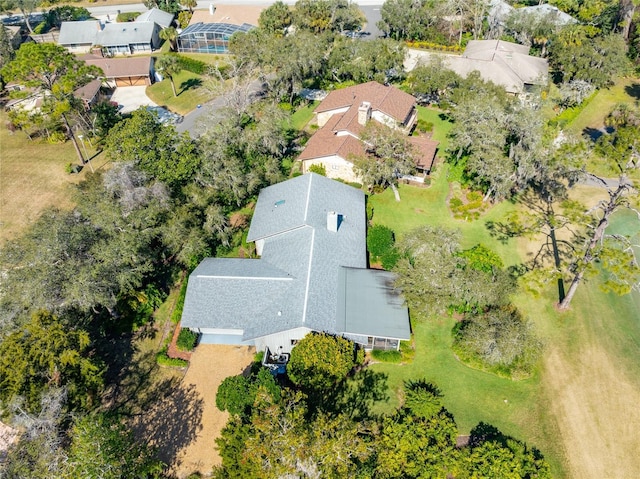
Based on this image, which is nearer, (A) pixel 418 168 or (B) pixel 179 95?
(A) pixel 418 168

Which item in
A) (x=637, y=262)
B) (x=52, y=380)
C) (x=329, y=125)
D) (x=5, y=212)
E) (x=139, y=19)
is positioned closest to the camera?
(x=52, y=380)

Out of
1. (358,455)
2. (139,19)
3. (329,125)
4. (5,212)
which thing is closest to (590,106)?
(329,125)

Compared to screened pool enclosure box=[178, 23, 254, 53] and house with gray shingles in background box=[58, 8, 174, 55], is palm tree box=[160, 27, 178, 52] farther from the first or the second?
house with gray shingles in background box=[58, 8, 174, 55]

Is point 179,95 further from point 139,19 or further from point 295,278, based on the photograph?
point 295,278

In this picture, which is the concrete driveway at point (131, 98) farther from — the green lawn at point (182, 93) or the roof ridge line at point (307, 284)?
the roof ridge line at point (307, 284)

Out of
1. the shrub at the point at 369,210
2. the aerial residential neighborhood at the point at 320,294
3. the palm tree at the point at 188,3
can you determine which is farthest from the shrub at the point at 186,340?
the palm tree at the point at 188,3

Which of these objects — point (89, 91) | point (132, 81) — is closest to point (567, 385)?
point (89, 91)

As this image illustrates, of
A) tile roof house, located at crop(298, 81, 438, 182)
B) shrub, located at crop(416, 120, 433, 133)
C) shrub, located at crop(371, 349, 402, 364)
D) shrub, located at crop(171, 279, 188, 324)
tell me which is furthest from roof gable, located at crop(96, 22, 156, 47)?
shrub, located at crop(371, 349, 402, 364)

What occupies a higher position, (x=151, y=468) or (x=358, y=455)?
(x=358, y=455)
